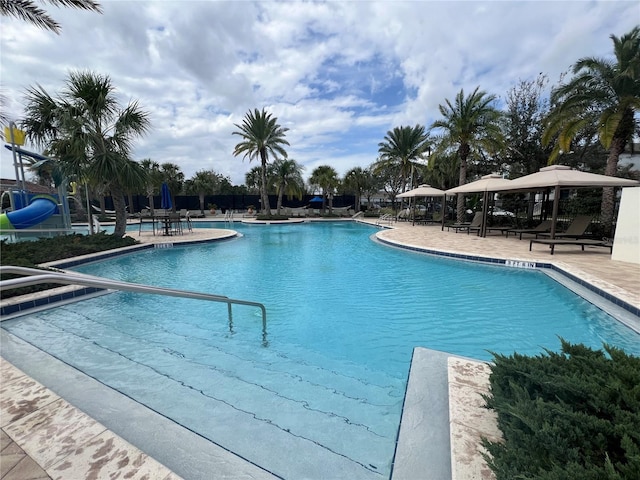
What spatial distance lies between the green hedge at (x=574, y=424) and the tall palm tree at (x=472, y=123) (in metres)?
17.7

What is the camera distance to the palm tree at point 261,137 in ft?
79.6

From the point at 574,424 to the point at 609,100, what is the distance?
15492 millimetres

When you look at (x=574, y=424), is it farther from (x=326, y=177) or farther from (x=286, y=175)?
(x=326, y=177)

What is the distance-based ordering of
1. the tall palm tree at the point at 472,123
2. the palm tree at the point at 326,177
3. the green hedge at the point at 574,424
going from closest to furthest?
the green hedge at the point at 574,424 → the tall palm tree at the point at 472,123 → the palm tree at the point at 326,177

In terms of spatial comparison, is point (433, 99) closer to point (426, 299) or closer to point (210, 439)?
point (426, 299)

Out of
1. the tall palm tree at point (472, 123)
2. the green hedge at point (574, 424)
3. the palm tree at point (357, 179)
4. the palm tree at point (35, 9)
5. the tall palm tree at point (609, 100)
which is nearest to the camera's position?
the green hedge at point (574, 424)

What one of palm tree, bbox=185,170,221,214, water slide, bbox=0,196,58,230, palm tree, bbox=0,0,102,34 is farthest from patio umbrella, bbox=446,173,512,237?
palm tree, bbox=185,170,221,214

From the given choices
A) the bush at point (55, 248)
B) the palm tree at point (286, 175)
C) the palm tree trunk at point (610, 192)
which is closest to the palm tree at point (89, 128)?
the bush at point (55, 248)

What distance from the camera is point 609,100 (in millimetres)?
11461

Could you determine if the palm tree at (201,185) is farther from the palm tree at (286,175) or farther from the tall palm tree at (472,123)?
the tall palm tree at (472,123)

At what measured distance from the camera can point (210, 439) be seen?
7.69 ft

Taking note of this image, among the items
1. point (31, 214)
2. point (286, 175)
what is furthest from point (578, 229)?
point (286, 175)

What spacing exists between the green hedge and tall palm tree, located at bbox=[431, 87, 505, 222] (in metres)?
17.7

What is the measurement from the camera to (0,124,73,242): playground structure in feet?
36.7
